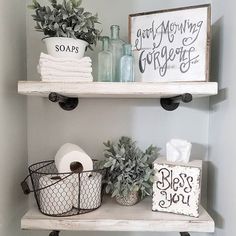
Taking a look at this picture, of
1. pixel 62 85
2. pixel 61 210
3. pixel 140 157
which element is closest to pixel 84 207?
pixel 61 210

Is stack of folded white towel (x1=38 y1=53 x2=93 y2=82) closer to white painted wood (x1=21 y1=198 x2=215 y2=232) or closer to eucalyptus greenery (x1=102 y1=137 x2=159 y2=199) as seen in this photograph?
eucalyptus greenery (x1=102 y1=137 x2=159 y2=199)

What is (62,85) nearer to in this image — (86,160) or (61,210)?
(86,160)

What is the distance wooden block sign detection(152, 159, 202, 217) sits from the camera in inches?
27.9

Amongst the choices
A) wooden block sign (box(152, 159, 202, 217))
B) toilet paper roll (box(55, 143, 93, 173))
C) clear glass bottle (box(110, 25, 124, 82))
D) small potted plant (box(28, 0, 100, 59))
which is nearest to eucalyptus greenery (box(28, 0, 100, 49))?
small potted plant (box(28, 0, 100, 59))

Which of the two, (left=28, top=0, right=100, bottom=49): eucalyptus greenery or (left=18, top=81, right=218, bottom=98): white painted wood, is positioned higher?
(left=28, top=0, right=100, bottom=49): eucalyptus greenery

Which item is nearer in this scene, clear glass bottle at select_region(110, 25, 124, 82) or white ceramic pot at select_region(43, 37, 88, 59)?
white ceramic pot at select_region(43, 37, 88, 59)

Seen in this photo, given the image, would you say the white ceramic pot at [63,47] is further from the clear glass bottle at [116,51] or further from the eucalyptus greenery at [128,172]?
the eucalyptus greenery at [128,172]

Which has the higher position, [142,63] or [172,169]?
[142,63]

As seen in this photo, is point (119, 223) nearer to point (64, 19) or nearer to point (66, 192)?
point (66, 192)

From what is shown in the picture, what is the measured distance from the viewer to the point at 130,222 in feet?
2.25

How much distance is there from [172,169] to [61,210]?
1.04ft

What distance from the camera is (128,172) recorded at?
2.48ft

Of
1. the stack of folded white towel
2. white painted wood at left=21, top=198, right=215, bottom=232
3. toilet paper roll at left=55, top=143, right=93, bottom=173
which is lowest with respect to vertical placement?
white painted wood at left=21, top=198, right=215, bottom=232

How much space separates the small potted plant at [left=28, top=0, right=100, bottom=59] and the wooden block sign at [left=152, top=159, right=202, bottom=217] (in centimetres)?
39
